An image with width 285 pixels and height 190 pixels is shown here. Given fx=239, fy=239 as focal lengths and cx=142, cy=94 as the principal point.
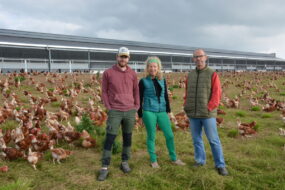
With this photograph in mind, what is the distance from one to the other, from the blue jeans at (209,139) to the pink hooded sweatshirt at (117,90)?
51.7 inches

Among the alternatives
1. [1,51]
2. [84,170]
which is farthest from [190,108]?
[1,51]

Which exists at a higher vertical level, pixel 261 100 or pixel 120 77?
pixel 120 77

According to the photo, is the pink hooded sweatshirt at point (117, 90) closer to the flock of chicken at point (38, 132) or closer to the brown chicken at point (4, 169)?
the flock of chicken at point (38, 132)

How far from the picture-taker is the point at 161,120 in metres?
4.62

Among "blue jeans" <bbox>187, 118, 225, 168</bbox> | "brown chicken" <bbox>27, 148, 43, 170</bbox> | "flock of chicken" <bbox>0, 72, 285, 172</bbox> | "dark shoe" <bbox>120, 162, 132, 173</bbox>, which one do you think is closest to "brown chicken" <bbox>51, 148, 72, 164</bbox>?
"flock of chicken" <bbox>0, 72, 285, 172</bbox>

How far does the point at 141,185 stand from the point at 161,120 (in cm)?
124

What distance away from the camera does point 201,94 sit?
14.4ft

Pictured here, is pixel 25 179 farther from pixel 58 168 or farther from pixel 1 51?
pixel 1 51

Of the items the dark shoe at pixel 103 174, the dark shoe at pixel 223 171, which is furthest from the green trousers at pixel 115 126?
the dark shoe at pixel 223 171

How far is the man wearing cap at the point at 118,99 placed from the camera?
4203mm

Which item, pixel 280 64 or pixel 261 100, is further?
pixel 280 64

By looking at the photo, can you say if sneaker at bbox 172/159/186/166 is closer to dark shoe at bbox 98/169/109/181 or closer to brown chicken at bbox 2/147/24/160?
dark shoe at bbox 98/169/109/181

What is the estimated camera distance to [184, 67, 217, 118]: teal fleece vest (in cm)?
436

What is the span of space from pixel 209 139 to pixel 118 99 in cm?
183
